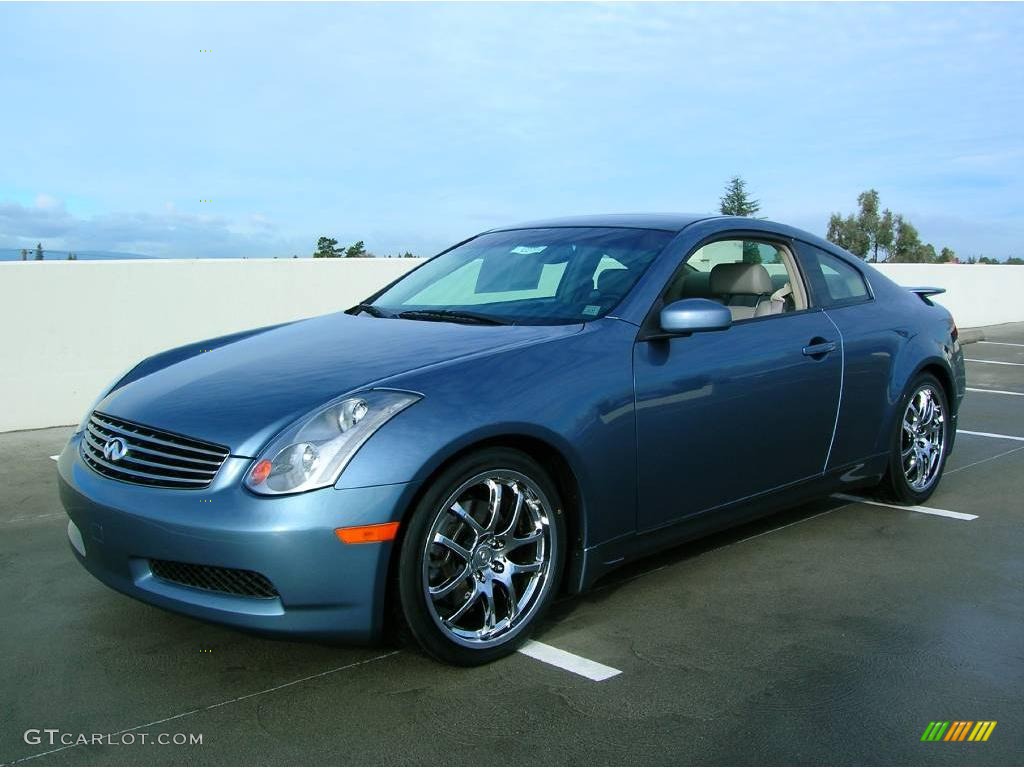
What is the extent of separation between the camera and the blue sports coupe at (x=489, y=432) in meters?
3.05

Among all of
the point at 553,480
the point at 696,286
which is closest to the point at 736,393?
the point at 696,286

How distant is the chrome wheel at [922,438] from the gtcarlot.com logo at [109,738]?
3881 mm

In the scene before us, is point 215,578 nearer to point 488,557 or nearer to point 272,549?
point 272,549

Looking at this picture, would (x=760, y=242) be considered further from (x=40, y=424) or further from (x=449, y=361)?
(x=40, y=424)

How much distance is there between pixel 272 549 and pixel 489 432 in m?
Result: 0.76

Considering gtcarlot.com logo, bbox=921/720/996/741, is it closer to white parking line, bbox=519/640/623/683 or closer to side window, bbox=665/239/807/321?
white parking line, bbox=519/640/623/683

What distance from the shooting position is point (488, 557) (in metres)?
3.40

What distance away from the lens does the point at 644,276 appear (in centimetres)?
406

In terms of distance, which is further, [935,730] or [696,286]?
[696,286]

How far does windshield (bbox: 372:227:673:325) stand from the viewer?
4059 millimetres

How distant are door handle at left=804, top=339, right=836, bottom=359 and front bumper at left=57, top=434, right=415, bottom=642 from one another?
2217 millimetres

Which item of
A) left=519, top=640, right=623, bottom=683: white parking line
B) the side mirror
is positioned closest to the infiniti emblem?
left=519, top=640, right=623, bottom=683: white parking line

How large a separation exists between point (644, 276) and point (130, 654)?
7.77 ft

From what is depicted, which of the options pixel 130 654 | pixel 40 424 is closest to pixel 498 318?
pixel 130 654
